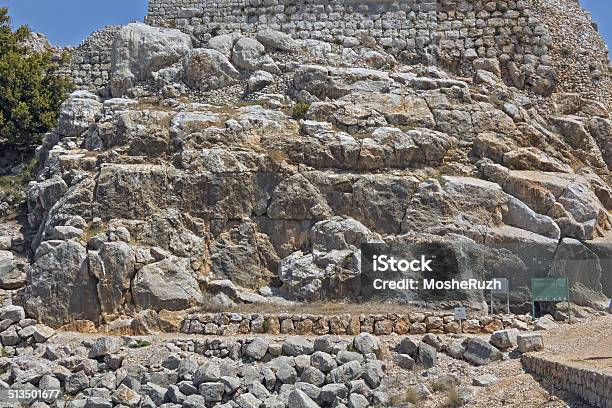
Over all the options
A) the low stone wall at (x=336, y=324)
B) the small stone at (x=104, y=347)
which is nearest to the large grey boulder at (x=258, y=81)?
the low stone wall at (x=336, y=324)

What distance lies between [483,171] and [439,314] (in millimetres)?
4065

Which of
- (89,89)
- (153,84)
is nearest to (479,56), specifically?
(153,84)

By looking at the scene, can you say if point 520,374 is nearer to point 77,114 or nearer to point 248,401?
point 248,401

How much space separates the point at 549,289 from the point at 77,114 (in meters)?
10.8

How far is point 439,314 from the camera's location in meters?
15.1

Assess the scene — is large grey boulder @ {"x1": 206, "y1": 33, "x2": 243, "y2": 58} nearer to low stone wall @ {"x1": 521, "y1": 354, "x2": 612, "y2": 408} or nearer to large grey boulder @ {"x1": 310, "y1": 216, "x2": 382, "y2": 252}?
large grey boulder @ {"x1": 310, "y1": 216, "x2": 382, "y2": 252}

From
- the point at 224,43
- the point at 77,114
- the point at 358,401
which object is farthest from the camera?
the point at 224,43

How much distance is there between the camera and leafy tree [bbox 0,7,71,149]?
2106 centimetres

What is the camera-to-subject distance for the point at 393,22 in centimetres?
2175

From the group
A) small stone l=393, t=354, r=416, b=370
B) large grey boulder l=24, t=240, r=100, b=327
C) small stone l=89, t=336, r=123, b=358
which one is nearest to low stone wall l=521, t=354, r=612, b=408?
small stone l=393, t=354, r=416, b=370

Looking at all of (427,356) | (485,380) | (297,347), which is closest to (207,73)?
(297,347)

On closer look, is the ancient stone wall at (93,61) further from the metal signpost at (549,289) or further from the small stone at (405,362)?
the metal signpost at (549,289)

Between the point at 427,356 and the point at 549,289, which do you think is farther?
the point at 549,289

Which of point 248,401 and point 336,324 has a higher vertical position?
point 336,324
